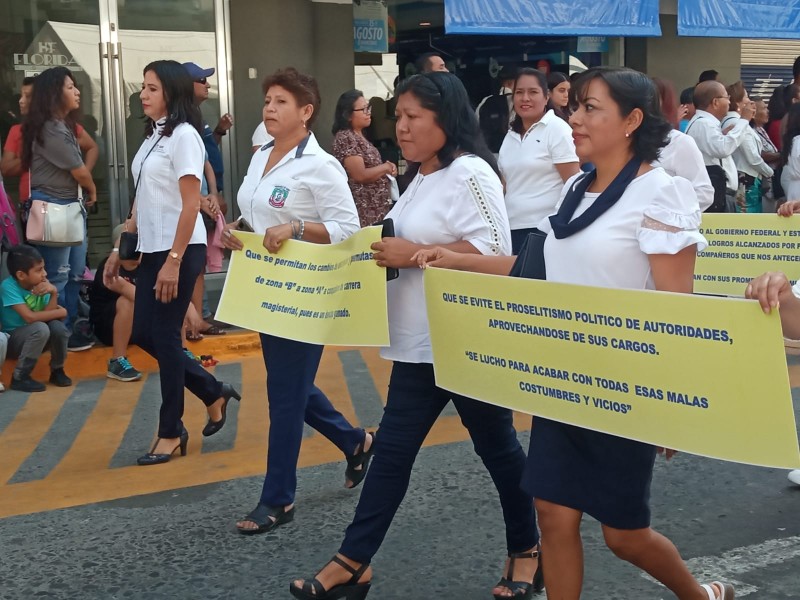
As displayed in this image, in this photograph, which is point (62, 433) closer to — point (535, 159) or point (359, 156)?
point (535, 159)

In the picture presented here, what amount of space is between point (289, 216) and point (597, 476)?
2.06 meters

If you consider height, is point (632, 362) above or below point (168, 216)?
below

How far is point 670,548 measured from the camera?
3270 mm

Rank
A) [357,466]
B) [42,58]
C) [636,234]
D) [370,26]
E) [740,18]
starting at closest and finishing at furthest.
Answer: [636,234], [357,466], [42,58], [740,18], [370,26]

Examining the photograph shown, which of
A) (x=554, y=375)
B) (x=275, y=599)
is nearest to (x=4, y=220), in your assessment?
(x=275, y=599)

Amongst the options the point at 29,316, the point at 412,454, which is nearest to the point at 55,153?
the point at 29,316

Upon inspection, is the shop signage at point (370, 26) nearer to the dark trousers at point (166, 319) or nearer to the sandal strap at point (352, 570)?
the dark trousers at point (166, 319)

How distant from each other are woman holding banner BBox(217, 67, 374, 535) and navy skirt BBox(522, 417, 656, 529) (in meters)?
1.69

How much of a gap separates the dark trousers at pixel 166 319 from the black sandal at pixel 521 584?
7.55 feet

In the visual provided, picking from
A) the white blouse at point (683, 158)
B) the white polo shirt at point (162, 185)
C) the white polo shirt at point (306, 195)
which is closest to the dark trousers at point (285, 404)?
the white polo shirt at point (306, 195)

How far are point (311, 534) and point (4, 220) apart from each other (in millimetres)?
4499

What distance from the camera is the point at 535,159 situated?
6.92 m

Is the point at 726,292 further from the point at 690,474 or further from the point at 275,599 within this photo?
the point at 275,599

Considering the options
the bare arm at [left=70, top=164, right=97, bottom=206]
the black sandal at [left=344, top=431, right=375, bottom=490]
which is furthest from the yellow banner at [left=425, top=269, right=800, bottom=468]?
the bare arm at [left=70, top=164, right=97, bottom=206]
